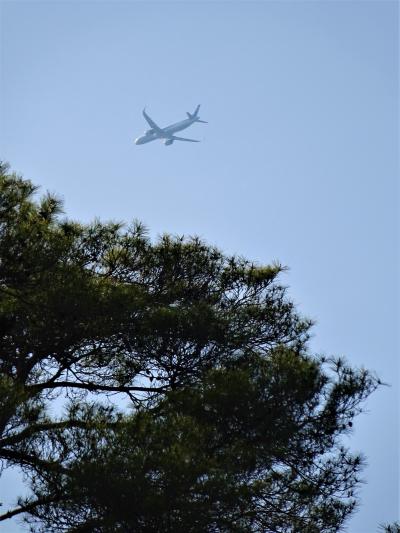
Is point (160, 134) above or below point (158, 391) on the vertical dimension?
above

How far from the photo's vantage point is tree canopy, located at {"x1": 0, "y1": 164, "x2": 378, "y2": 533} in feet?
26.9

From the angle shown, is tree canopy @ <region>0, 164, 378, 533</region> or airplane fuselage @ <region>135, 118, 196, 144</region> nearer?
tree canopy @ <region>0, 164, 378, 533</region>

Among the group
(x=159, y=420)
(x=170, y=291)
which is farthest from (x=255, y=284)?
(x=159, y=420)

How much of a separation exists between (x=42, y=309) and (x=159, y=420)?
187 cm

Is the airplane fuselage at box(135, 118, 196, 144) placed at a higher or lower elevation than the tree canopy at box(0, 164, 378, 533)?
higher

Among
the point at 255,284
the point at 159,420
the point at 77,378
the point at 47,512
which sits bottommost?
the point at 47,512

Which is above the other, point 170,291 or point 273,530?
point 170,291

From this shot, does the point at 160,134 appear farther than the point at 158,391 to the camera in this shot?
Yes

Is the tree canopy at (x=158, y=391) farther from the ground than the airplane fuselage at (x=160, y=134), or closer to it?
closer to it

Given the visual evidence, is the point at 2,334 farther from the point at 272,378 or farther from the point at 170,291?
the point at 272,378

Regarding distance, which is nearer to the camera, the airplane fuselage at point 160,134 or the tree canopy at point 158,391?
the tree canopy at point 158,391

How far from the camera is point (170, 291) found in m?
11.3

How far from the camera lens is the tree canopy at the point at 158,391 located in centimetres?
820

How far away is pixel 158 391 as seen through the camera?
10.6 m
